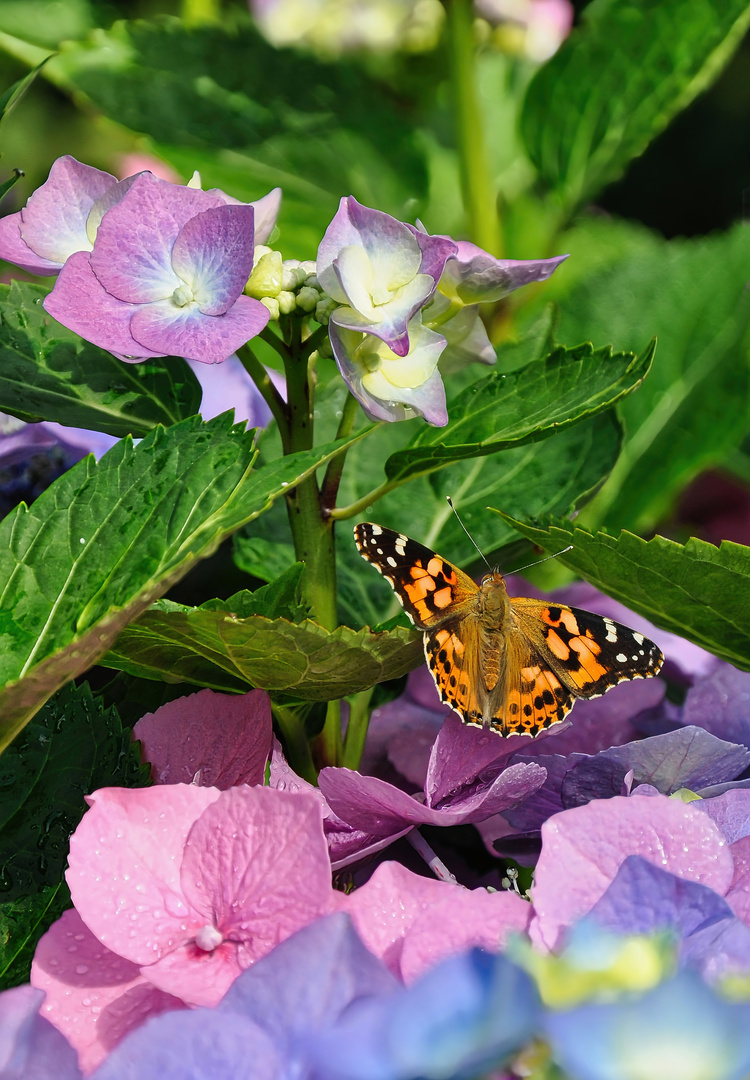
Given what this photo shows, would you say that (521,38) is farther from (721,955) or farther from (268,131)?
(721,955)

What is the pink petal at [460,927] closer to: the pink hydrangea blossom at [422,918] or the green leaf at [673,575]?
the pink hydrangea blossom at [422,918]

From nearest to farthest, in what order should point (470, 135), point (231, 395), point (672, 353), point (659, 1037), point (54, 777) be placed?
point (659, 1037) < point (54, 777) < point (231, 395) < point (672, 353) < point (470, 135)

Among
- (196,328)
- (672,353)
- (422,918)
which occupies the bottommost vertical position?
(672,353)

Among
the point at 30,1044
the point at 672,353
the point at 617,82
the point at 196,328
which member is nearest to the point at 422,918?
the point at 30,1044

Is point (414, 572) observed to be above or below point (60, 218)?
below

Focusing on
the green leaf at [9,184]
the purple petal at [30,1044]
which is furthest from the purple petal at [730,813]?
the green leaf at [9,184]

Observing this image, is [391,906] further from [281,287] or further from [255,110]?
[255,110]

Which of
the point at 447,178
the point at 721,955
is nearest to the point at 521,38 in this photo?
the point at 447,178
